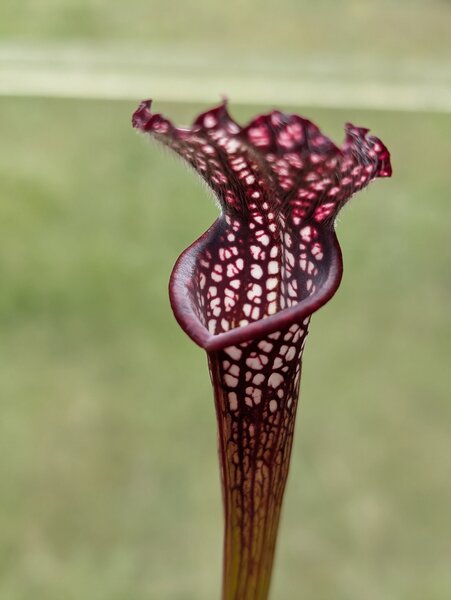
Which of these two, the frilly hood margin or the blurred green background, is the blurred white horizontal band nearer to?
the blurred green background

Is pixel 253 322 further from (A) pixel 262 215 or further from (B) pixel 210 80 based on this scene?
(B) pixel 210 80

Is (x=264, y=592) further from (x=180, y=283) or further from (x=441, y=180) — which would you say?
(x=441, y=180)

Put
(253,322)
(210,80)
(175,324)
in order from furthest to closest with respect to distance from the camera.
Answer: (210,80) → (175,324) → (253,322)

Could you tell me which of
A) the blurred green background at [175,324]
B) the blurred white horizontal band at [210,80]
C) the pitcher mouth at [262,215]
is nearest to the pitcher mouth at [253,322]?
the pitcher mouth at [262,215]

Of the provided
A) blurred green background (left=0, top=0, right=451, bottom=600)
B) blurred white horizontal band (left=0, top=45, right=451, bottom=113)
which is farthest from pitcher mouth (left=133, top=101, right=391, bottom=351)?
blurred white horizontal band (left=0, top=45, right=451, bottom=113)

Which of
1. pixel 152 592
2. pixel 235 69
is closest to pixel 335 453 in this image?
pixel 152 592

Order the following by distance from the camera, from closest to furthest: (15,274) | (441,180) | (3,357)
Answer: (3,357) → (15,274) → (441,180)

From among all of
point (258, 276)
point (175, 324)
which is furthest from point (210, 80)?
point (258, 276)
